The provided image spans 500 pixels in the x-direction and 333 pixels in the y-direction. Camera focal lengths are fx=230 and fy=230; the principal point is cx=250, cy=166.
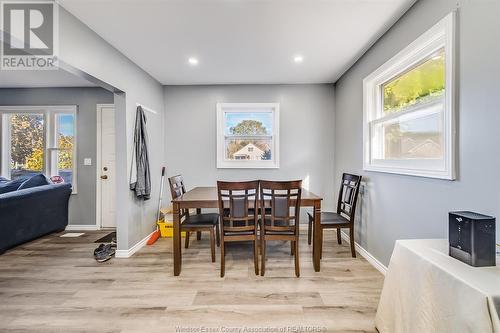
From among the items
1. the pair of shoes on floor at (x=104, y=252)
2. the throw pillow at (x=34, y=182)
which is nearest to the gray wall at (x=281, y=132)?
the pair of shoes on floor at (x=104, y=252)

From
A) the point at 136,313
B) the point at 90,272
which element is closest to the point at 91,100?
the point at 90,272

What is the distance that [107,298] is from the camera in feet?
6.76

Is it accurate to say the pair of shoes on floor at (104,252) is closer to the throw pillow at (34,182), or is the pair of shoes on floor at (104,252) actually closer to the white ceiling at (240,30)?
the throw pillow at (34,182)

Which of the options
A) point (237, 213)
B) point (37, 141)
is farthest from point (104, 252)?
point (37, 141)

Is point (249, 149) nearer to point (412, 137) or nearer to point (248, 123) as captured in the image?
point (248, 123)

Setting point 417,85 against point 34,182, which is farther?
point 34,182

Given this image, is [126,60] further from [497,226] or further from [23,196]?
[497,226]

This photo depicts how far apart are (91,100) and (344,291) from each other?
15.5 feet

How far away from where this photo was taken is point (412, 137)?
2.17 metres

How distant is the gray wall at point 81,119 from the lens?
13.3ft

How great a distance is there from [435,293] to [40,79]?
5.38 metres

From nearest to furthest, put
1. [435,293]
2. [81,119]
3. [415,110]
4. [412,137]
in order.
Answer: [435,293], [415,110], [412,137], [81,119]

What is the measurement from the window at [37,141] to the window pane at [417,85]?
4.91 m

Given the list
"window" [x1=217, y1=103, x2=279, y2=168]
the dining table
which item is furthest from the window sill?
"window" [x1=217, y1=103, x2=279, y2=168]
